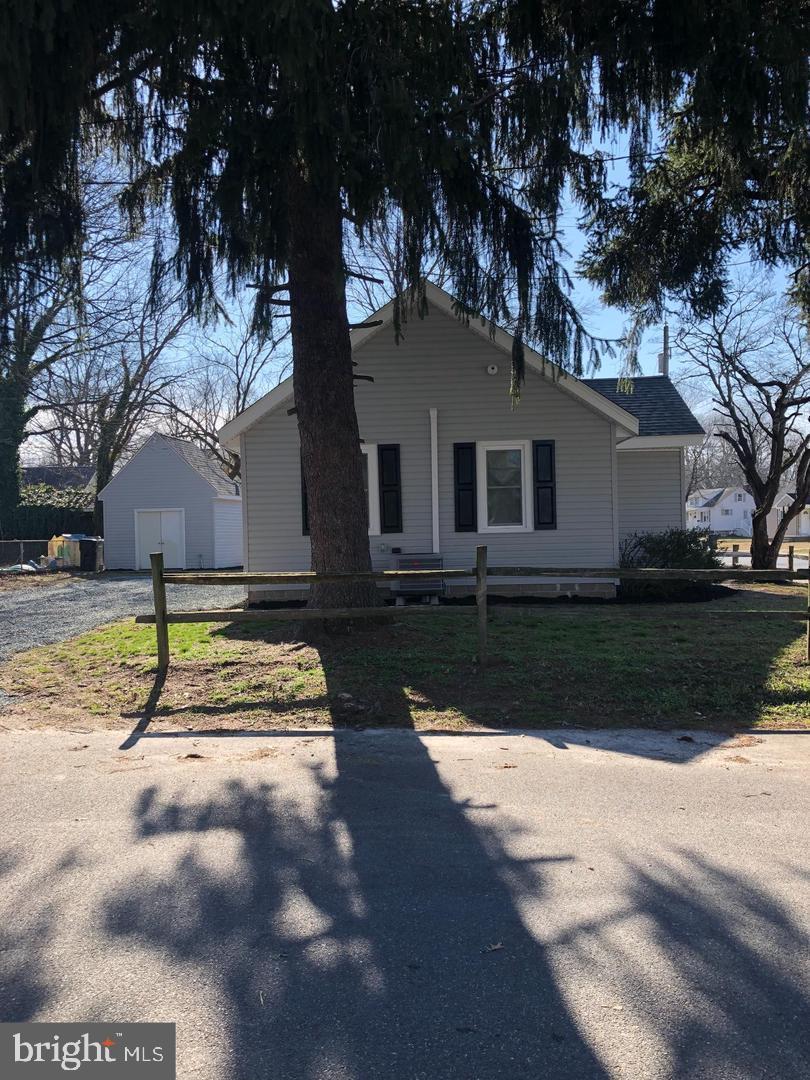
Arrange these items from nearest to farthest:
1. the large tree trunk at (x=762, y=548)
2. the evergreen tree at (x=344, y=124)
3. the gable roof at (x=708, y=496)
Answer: the evergreen tree at (x=344, y=124), the large tree trunk at (x=762, y=548), the gable roof at (x=708, y=496)

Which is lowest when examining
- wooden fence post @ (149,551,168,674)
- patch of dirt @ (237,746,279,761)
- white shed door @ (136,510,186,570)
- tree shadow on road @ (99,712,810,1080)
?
patch of dirt @ (237,746,279,761)

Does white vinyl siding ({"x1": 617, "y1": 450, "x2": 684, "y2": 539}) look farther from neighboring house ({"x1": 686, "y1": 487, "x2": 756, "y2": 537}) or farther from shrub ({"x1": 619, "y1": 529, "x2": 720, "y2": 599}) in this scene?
neighboring house ({"x1": 686, "y1": 487, "x2": 756, "y2": 537})

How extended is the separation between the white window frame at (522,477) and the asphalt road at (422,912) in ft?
26.3

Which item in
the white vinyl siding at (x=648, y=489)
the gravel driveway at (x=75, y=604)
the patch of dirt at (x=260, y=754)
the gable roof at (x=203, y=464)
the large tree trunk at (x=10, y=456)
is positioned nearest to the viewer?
the patch of dirt at (x=260, y=754)

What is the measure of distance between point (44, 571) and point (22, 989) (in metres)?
25.0

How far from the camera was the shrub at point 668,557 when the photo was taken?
1334cm

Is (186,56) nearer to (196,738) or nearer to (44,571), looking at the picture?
(196,738)

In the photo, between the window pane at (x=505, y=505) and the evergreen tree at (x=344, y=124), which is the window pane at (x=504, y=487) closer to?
the window pane at (x=505, y=505)

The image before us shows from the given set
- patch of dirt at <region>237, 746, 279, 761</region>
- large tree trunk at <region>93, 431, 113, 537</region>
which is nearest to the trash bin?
large tree trunk at <region>93, 431, 113, 537</region>

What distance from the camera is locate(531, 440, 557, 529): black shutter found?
13.3 m

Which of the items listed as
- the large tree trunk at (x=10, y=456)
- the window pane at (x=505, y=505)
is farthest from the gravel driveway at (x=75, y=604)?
the large tree trunk at (x=10, y=456)

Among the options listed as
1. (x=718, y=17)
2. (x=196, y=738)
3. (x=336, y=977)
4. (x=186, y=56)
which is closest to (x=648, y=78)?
(x=718, y=17)

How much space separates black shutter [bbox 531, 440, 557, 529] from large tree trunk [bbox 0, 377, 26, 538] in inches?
886

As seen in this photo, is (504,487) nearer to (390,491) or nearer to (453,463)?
(453,463)
